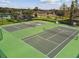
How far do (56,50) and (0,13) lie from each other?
134 inches

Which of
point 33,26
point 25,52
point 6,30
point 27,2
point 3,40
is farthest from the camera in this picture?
point 33,26

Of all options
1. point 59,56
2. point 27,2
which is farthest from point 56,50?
point 27,2

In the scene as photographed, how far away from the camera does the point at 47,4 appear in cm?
559

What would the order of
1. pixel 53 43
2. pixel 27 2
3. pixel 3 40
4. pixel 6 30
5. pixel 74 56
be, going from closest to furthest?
pixel 74 56
pixel 27 2
pixel 53 43
pixel 3 40
pixel 6 30

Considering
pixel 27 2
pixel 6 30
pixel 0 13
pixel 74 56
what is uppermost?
pixel 27 2

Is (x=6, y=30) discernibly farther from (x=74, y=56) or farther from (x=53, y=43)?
(x=74, y=56)

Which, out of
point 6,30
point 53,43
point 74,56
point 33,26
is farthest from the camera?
point 33,26

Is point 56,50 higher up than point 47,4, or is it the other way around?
point 47,4

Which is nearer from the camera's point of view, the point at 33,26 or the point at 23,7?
the point at 23,7

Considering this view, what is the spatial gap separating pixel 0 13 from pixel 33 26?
406 cm

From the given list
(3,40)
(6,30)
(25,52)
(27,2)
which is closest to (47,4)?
(27,2)

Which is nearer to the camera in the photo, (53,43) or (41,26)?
(53,43)

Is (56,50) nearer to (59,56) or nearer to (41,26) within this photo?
(59,56)

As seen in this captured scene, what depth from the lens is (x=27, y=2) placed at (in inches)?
219
